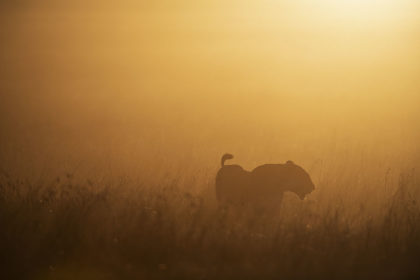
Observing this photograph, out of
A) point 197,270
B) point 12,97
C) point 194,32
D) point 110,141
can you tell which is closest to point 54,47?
point 194,32

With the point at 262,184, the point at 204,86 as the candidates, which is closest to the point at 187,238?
the point at 262,184

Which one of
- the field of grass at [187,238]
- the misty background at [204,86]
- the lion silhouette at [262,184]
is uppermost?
the misty background at [204,86]

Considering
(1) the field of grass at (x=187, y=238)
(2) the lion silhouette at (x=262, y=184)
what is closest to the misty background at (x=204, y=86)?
(2) the lion silhouette at (x=262, y=184)

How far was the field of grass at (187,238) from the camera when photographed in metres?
5.03

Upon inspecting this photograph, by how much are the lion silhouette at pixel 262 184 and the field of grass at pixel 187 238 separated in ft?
0.61

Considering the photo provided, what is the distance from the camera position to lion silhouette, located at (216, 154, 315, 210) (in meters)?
6.64

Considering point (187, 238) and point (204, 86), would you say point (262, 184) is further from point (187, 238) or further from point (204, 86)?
point (204, 86)

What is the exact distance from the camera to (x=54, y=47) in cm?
2630

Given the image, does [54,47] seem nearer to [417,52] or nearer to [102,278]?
[417,52]

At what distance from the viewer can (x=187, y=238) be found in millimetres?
5480

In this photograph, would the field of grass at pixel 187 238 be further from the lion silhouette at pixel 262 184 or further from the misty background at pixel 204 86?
the misty background at pixel 204 86

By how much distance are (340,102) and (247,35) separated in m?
12.2

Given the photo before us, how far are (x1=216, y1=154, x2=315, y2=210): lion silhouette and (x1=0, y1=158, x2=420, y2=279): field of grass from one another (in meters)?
0.19

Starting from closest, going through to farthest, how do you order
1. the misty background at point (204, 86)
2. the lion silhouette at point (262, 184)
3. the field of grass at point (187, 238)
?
1. the field of grass at point (187, 238)
2. the lion silhouette at point (262, 184)
3. the misty background at point (204, 86)
